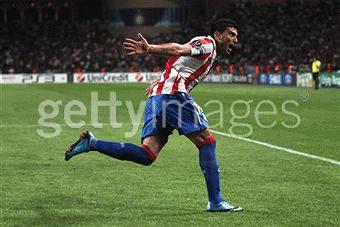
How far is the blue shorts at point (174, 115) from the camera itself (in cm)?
773

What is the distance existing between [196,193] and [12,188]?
2.27 metres

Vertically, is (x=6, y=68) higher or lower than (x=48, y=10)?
lower

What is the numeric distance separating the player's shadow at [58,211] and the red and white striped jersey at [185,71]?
1.42 meters

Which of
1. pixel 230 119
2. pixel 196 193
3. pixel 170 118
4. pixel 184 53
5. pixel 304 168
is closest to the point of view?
pixel 184 53

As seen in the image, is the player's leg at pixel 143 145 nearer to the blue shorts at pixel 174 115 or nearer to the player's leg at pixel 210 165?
the blue shorts at pixel 174 115

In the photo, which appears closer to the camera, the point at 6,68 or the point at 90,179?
the point at 90,179

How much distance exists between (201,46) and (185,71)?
19.0 inches

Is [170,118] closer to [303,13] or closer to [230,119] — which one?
[230,119]

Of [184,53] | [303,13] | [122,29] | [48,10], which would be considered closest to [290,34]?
[303,13]

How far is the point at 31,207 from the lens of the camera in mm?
8062

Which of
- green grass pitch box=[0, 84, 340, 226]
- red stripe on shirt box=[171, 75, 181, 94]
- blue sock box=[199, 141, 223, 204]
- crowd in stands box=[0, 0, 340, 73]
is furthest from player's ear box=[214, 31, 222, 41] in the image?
crowd in stands box=[0, 0, 340, 73]

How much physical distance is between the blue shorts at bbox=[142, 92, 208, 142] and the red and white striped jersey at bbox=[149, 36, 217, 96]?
82 mm

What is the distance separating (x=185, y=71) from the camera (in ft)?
25.6

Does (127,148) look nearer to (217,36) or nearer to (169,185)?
(217,36)
